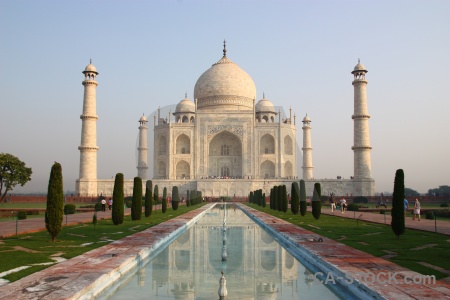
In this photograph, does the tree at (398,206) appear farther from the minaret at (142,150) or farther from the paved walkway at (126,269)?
the minaret at (142,150)

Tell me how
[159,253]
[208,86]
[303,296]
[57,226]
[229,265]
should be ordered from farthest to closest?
1. [208,86]
2. [57,226]
3. [159,253]
4. [229,265]
5. [303,296]

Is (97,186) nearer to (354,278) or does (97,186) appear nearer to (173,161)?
(173,161)

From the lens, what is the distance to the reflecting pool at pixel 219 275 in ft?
14.1

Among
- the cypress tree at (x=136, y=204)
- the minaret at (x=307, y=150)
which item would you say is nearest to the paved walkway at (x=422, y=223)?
the cypress tree at (x=136, y=204)

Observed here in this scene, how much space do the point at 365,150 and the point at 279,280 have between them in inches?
1020

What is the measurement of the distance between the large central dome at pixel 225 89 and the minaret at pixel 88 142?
1038 centimetres

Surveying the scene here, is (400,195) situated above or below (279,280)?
above

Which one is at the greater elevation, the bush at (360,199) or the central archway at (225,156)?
the central archway at (225,156)

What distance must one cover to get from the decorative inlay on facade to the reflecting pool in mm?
26163

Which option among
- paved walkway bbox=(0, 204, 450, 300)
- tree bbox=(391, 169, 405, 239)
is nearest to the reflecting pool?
paved walkway bbox=(0, 204, 450, 300)

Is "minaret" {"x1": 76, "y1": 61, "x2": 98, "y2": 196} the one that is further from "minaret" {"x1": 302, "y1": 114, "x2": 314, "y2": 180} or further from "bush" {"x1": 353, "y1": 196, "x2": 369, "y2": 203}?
"bush" {"x1": 353, "y1": 196, "x2": 369, "y2": 203}

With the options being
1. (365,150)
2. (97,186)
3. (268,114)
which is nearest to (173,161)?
(97,186)

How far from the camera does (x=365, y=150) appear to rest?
29375mm

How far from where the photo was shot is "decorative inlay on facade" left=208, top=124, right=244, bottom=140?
33.9m
